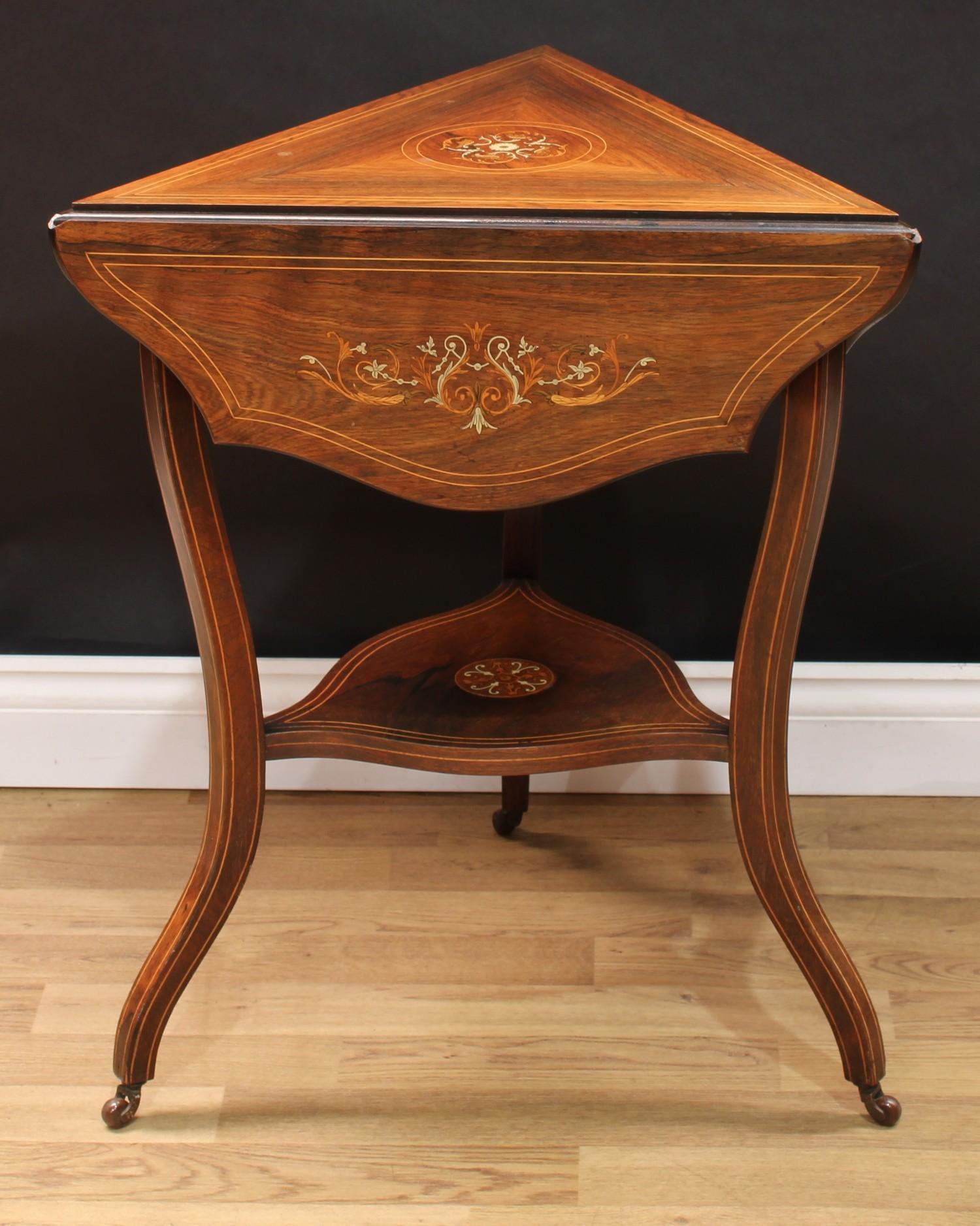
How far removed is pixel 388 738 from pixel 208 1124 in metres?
0.40

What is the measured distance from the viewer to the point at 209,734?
116cm

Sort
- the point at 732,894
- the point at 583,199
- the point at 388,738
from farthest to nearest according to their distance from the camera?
the point at 732,894, the point at 388,738, the point at 583,199

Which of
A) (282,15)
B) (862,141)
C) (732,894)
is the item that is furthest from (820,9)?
(732,894)

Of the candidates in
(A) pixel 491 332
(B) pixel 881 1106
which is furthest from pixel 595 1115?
(A) pixel 491 332

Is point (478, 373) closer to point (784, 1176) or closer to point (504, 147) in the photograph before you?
point (504, 147)

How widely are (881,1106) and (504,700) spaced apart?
0.51 metres

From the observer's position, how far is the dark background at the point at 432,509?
1.42 metres

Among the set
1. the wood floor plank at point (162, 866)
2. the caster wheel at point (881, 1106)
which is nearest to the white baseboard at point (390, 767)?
the wood floor plank at point (162, 866)

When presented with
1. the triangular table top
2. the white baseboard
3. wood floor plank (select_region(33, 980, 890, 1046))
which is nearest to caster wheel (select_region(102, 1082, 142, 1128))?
wood floor plank (select_region(33, 980, 890, 1046))

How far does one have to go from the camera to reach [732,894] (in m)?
1.52

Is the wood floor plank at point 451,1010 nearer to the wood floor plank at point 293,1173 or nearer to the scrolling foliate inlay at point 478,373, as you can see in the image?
the wood floor plank at point 293,1173

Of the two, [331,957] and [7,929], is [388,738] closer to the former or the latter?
[331,957]

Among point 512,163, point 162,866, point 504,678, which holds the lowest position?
point 162,866

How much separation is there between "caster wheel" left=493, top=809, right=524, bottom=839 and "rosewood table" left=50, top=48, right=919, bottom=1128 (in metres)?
0.44
